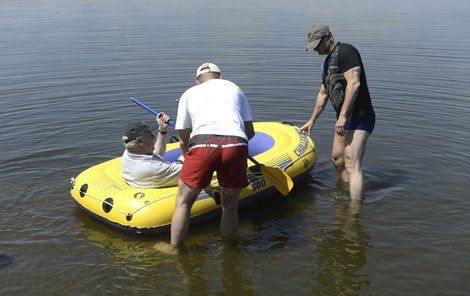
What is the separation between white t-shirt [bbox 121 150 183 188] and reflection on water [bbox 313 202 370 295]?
5.84 ft

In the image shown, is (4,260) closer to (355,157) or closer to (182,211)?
(182,211)

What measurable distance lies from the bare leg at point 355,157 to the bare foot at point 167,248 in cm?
239

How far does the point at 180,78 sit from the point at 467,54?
9.83m

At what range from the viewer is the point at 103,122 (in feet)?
33.7

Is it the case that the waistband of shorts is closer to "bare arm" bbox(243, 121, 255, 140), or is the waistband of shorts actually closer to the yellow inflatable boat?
"bare arm" bbox(243, 121, 255, 140)

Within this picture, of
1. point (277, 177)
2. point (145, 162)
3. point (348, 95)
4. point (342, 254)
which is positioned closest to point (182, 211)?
point (145, 162)

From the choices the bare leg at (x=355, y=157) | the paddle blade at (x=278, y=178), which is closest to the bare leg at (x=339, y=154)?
the bare leg at (x=355, y=157)

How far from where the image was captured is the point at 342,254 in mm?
5332

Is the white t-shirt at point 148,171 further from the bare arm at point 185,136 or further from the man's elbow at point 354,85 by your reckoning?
the man's elbow at point 354,85

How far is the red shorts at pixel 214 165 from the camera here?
4.77 metres

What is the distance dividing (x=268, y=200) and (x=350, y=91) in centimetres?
187

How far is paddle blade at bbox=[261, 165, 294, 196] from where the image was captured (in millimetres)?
6113

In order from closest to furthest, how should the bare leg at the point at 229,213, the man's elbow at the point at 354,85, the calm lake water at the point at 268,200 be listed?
the calm lake water at the point at 268,200, the bare leg at the point at 229,213, the man's elbow at the point at 354,85

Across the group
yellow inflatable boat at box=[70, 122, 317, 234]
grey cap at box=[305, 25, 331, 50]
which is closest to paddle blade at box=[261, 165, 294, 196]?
yellow inflatable boat at box=[70, 122, 317, 234]
